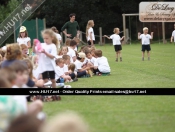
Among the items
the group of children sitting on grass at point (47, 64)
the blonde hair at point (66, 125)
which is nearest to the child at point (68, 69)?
the group of children sitting on grass at point (47, 64)

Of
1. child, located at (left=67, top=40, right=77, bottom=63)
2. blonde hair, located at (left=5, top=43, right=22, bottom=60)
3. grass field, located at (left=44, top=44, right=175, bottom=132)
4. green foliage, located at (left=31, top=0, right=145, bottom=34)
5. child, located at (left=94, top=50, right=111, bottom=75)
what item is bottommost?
grass field, located at (left=44, top=44, right=175, bottom=132)

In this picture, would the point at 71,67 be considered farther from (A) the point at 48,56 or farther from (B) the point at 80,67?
(A) the point at 48,56

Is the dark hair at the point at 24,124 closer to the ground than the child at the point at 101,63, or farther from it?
farther from it

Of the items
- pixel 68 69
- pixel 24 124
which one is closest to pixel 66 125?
pixel 24 124

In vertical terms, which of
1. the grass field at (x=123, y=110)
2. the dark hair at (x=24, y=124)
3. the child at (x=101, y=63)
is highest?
the dark hair at (x=24, y=124)

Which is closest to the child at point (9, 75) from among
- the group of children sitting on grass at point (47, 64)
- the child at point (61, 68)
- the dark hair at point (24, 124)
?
the group of children sitting on grass at point (47, 64)

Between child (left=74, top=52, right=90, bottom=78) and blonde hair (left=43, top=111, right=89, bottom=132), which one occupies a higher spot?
blonde hair (left=43, top=111, right=89, bottom=132)

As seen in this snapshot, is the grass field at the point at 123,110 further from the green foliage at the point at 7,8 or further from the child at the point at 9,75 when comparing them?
the green foliage at the point at 7,8

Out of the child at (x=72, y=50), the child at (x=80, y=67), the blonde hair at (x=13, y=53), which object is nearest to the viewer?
the blonde hair at (x=13, y=53)

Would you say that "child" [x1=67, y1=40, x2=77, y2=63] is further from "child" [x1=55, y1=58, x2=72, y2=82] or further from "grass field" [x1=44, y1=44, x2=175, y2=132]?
"grass field" [x1=44, y1=44, x2=175, y2=132]

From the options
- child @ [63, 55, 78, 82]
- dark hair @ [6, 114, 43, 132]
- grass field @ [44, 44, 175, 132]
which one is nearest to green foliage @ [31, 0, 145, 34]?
child @ [63, 55, 78, 82]

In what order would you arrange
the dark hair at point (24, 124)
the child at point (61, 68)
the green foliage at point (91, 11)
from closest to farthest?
the dark hair at point (24, 124)
the child at point (61, 68)
the green foliage at point (91, 11)

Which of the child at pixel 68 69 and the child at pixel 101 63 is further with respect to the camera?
the child at pixel 101 63

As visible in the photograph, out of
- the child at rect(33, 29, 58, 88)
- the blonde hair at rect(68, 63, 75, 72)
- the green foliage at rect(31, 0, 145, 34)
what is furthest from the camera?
the green foliage at rect(31, 0, 145, 34)
